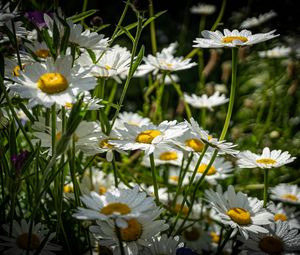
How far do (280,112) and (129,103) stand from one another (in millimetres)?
745

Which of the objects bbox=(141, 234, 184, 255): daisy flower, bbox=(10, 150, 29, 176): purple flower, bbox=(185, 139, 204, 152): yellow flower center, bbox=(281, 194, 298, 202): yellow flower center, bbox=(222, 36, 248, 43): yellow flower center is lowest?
bbox=(281, 194, 298, 202): yellow flower center

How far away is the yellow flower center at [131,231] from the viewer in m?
0.73

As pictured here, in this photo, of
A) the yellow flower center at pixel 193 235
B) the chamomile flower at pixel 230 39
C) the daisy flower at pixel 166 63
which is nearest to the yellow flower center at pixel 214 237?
the yellow flower center at pixel 193 235

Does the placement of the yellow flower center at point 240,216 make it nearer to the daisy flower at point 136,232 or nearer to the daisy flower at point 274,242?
the daisy flower at point 274,242

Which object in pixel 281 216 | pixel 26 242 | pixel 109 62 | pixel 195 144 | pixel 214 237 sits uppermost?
pixel 109 62

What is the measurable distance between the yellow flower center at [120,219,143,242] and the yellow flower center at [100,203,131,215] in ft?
0.23

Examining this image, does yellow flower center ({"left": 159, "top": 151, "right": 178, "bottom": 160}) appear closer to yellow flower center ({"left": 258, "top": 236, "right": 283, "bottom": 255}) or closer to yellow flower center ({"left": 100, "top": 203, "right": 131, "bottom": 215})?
yellow flower center ({"left": 258, "top": 236, "right": 283, "bottom": 255})

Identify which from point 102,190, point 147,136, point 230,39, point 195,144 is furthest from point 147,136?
point 102,190

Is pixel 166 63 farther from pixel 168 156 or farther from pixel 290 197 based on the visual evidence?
pixel 290 197

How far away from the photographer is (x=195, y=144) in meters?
0.87

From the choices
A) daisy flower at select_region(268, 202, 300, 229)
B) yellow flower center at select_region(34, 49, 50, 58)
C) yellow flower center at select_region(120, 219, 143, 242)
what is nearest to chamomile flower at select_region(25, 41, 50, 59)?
yellow flower center at select_region(34, 49, 50, 58)

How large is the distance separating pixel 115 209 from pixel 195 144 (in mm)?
272

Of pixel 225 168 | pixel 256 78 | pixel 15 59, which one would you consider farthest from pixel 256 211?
pixel 256 78

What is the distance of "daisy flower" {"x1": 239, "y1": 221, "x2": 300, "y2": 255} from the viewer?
0.84 metres
